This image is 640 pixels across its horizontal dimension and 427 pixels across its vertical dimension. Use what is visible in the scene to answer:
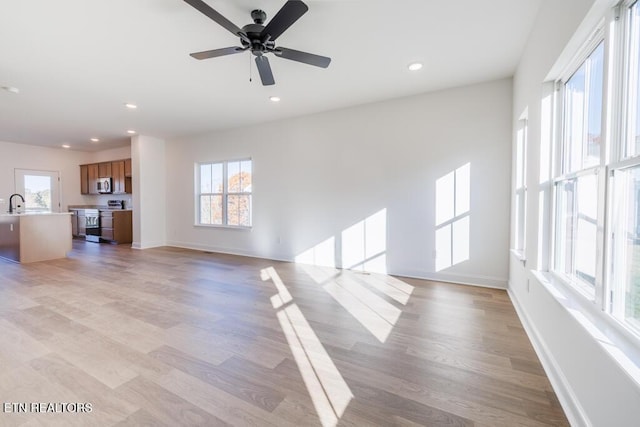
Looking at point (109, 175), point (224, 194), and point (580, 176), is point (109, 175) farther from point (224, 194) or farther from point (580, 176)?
point (580, 176)

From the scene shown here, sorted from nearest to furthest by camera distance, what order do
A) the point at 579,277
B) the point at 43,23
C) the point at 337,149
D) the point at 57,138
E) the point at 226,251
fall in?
the point at 579,277, the point at 43,23, the point at 337,149, the point at 226,251, the point at 57,138

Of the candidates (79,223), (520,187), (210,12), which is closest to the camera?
(210,12)

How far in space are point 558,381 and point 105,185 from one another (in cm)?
972

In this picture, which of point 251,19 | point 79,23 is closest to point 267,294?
point 251,19

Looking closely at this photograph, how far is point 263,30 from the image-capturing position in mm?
2109

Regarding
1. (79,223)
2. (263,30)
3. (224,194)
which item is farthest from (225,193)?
(79,223)

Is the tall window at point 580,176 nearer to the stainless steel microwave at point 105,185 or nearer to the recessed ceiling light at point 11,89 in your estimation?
the recessed ceiling light at point 11,89

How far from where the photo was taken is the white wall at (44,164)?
7051mm

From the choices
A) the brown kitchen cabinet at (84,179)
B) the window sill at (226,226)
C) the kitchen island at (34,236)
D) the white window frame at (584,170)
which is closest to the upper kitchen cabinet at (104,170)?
the brown kitchen cabinet at (84,179)

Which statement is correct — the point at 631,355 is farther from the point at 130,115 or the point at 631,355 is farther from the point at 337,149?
the point at 130,115

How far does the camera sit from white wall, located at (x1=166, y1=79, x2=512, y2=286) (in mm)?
3656

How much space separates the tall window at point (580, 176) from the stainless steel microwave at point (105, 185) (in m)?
9.36

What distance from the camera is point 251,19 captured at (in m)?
2.37

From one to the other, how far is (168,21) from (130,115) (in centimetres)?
328
